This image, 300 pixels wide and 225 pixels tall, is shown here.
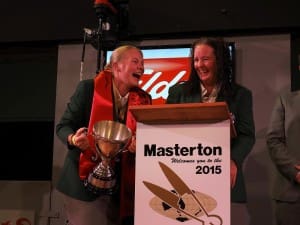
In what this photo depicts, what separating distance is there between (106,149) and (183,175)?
0.33 metres

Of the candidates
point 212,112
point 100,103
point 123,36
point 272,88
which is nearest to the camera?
point 212,112

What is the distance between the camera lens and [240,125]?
211cm

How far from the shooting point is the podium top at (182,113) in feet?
5.42

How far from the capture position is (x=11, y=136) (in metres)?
4.39

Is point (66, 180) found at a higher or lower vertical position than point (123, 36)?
lower

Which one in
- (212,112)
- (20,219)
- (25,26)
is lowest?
(20,219)

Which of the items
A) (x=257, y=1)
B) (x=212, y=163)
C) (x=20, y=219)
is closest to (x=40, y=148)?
(x=20, y=219)

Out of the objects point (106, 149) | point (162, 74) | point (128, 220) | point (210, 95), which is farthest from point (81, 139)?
point (162, 74)

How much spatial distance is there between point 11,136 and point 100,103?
8.18ft

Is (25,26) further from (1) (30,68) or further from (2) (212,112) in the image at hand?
(2) (212,112)

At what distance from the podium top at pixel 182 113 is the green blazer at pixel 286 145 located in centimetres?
102

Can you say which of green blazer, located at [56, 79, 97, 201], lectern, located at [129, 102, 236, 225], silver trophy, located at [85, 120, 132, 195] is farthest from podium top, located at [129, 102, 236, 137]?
green blazer, located at [56, 79, 97, 201]

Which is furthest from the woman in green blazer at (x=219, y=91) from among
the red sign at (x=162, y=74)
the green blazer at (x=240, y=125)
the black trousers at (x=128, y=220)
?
the red sign at (x=162, y=74)

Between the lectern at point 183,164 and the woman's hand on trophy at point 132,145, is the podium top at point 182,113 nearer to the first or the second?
the lectern at point 183,164
